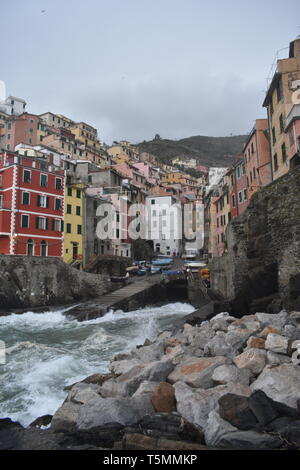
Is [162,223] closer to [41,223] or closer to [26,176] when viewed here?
[41,223]

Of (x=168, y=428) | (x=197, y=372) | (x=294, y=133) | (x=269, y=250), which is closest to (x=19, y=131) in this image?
(x=294, y=133)

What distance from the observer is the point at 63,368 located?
10.3 meters

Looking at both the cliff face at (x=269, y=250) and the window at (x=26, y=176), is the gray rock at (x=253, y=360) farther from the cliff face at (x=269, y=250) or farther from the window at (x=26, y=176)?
the window at (x=26, y=176)

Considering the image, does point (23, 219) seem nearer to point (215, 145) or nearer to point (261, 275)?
point (261, 275)

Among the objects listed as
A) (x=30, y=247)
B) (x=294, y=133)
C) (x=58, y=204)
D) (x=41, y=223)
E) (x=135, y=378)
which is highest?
(x=294, y=133)

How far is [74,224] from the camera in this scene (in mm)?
40594

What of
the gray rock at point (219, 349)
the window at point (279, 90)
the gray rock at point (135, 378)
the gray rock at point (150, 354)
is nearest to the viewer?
the gray rock at point (135, 378)

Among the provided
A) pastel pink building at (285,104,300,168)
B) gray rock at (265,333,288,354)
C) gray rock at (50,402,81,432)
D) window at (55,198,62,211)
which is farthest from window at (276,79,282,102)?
window at (55,198,62,211)

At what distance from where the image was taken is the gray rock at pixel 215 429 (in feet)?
13.9

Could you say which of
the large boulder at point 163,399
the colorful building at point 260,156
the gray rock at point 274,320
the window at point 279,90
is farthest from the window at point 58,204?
the large boulder at point 163,399

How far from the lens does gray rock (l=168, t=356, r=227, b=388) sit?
6172 mm

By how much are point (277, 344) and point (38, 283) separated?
24.6 m

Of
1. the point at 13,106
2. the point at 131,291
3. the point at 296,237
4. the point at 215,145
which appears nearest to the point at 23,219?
the point at 131,291
